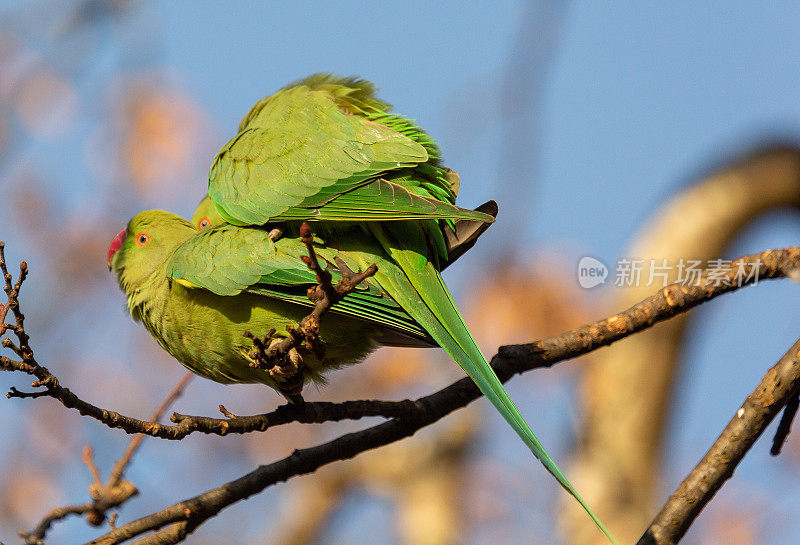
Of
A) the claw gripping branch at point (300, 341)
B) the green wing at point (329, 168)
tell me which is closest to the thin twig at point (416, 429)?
the claw gripping branch at point (300, 341)

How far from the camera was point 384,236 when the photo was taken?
2.90 m

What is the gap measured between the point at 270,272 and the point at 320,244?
0.21m

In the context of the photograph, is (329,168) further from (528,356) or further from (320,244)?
(528,356)

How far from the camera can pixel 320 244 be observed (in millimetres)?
2885

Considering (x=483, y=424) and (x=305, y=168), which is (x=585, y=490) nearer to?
(x=483, y=424)

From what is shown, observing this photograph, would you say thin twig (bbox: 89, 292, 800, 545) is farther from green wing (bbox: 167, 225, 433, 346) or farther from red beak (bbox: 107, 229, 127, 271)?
red beak (bbox: 107, 229, 127, 271)

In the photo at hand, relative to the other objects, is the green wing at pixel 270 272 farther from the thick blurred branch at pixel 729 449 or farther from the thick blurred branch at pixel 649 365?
the thick blurred branch at pixel 649 365

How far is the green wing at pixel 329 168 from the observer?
2.81 m

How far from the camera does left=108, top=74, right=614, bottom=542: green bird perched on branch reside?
2.74 m

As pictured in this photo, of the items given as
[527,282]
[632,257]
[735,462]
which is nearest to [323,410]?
[735,462]

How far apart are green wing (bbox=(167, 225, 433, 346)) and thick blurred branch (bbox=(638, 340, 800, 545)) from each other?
97 centimetres

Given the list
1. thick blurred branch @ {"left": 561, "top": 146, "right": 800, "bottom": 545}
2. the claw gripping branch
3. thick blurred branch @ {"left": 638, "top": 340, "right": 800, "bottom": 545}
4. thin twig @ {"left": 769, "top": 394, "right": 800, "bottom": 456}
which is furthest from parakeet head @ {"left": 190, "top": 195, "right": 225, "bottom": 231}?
thick blurred branch @ {"left": 561, "top": 146, "right": 800, "bottom": 545}

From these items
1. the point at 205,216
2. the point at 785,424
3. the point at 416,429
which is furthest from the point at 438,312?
the point at 205,216

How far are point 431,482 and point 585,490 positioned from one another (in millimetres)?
2377
